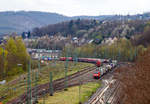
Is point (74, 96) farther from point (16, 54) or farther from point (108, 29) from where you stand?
point (108, 29)

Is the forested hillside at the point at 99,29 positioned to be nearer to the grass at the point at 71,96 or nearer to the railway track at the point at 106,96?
the railway track at the point at 106,96

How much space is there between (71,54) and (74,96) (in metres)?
47.1

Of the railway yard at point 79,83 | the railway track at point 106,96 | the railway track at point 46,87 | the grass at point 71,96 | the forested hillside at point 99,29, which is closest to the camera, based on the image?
the grass at point 71,96

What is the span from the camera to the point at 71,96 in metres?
27.7

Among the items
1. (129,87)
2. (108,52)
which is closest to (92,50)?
(108,52)

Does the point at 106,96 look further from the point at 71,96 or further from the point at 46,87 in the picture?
the point at 46,87

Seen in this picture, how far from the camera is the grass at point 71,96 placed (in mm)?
25209

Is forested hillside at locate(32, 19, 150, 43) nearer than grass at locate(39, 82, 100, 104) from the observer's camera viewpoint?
No

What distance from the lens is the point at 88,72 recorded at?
4491cm

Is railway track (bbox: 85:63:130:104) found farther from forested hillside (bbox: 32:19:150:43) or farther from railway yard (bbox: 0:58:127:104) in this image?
forested hillside (bbox: 32:19:150:43)

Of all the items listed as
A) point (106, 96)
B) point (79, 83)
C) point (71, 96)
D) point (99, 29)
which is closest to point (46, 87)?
point (79, 83)

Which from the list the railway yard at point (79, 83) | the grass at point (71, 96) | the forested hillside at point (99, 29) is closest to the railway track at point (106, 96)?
the railway yard at point (79, 83)

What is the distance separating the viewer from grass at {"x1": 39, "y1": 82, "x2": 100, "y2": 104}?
25.2m

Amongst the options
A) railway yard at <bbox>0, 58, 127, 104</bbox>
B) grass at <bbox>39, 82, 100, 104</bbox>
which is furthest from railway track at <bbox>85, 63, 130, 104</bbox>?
grass at <bbox>39, 82, 100, 104</bbox>
